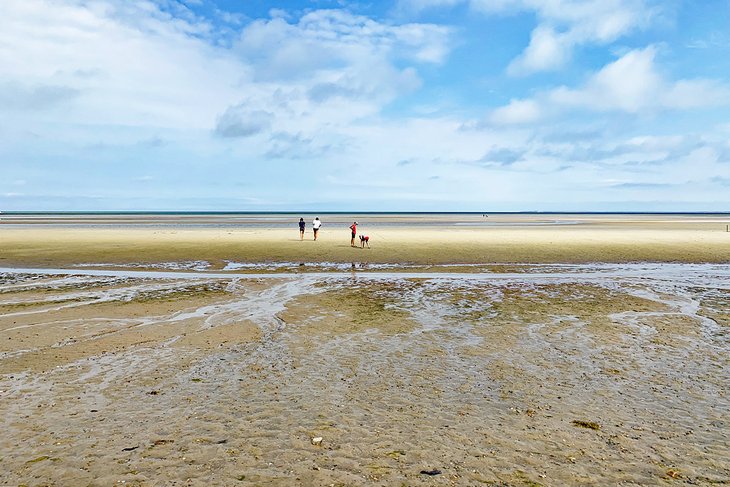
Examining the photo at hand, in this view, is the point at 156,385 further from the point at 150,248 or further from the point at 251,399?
the point at 150,248

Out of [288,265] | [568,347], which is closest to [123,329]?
[568,347]

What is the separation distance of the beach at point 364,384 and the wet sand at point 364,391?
0.05 metres

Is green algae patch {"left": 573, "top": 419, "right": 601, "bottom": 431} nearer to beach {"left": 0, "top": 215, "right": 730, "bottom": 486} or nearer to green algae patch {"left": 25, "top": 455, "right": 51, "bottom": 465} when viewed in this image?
beach {"left": 0, "top": 215, "right": 730, "bottom": 486}

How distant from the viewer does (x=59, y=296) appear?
20.1m

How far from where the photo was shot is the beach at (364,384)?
6.85 meters

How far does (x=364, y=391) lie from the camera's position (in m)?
9.70

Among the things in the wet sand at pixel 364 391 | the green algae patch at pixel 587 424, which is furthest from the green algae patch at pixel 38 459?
the green algae patch at pixel 587 424

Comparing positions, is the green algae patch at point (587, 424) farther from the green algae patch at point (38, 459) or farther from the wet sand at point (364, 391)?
the green algae patch at point (38, 459)

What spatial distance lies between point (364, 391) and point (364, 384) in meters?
0.41

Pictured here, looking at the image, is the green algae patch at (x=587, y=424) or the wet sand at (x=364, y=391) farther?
the green algae patch at (x=587, y=424)

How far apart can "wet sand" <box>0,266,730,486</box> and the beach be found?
47mm

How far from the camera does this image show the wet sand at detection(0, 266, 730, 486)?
6812 millimetres

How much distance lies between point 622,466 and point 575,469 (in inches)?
27.5

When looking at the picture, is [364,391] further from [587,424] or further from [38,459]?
[38,459]
